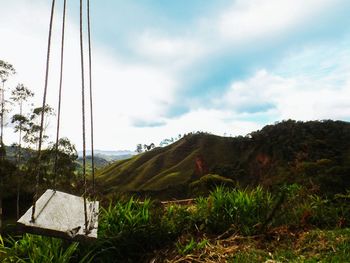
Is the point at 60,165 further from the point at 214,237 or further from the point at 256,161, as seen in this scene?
the point at 214,237

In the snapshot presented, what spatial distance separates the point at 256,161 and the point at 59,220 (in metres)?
37.2

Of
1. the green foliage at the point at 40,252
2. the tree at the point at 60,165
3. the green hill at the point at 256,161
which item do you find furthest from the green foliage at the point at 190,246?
the tree at the point at 60,165

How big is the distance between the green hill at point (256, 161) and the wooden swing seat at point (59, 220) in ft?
21.2

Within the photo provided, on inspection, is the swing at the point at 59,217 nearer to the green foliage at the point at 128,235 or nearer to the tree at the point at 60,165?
the green foliage at the point at 128,235

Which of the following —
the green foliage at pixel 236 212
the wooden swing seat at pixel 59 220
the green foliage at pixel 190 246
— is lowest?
the green foliage at pixel 190 246

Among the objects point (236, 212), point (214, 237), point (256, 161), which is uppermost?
point (256, 161)

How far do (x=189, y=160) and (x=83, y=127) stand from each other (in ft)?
203

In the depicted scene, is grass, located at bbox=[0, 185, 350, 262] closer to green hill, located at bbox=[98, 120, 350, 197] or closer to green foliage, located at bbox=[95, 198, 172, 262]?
green foliage, located at bbox=[95, 198, 172, 262]

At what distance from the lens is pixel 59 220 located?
385 centimetres

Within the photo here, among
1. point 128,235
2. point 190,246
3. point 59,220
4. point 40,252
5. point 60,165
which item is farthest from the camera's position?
point 60,165

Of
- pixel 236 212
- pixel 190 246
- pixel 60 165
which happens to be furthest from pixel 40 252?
pixel 60 165

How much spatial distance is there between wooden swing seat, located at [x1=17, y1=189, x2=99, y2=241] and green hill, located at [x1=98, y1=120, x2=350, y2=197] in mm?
6475

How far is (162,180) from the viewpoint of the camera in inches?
2302

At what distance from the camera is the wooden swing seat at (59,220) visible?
3521 mm
